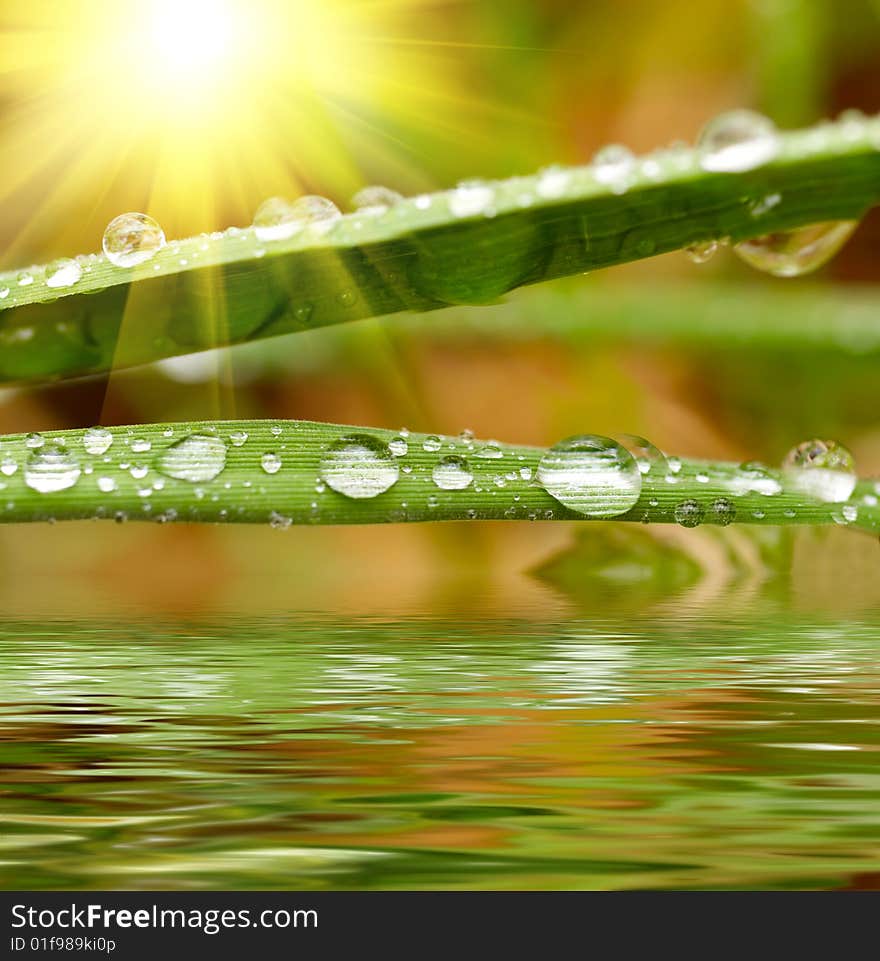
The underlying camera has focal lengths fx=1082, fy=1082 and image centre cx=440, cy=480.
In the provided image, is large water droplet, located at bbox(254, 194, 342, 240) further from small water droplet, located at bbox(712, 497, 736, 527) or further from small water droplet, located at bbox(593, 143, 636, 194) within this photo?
small water droplet, located at bbox(712, 497, 736, 527)

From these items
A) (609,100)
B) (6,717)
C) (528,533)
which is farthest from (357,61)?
(6,717)

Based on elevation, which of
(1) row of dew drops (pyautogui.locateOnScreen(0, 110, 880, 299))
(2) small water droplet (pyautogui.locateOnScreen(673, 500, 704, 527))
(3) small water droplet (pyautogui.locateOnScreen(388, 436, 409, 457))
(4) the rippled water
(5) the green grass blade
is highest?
(1) row of dew drops (pyautogui.locateOnScreen(0, 110, 880, 299))

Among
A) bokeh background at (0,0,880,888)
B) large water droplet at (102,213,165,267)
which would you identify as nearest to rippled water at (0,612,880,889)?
bokeh background at (0,0,880,888)

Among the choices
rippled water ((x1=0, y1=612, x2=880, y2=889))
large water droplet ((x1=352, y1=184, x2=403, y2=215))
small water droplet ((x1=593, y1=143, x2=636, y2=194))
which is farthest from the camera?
large water droplet ((x1=352, y1=184, x2=403, y2=215))

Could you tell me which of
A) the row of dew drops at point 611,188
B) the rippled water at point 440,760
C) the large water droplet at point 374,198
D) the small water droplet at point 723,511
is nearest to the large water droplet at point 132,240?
the row of dew drops at point 611,188

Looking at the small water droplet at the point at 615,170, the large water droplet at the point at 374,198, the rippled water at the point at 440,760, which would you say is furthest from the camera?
the large water droplet at the point at 374,198

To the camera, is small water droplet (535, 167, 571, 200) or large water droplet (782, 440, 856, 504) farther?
large water droplet (782, 440, 856, 504)

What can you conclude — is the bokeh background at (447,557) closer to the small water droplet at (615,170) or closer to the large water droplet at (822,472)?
the large water droplet at (822,472)
